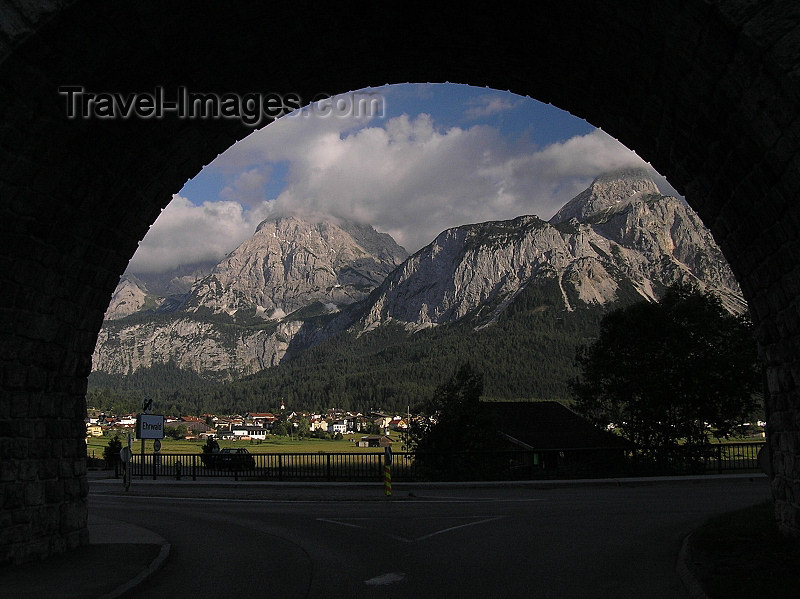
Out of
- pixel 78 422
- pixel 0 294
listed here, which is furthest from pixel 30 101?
pixel 78 422

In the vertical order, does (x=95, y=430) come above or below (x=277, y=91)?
below

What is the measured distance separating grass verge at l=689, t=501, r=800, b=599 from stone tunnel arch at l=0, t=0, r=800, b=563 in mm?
682

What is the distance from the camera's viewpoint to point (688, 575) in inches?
372

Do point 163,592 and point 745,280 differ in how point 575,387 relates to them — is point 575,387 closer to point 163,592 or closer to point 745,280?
point 745,280

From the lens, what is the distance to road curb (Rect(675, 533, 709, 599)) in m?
8.45

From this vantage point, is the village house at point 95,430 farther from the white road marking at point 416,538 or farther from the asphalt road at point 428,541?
the white road marking at point 416,538

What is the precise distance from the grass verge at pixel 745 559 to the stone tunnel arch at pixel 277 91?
Result: 68 centimetres

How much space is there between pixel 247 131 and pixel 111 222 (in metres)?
2.58

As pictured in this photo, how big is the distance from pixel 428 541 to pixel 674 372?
2368 centimetres

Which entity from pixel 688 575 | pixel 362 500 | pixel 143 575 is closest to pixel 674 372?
pixel 362 500

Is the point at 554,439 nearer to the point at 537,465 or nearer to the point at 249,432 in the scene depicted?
the point at 537,465

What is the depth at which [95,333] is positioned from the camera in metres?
12.2

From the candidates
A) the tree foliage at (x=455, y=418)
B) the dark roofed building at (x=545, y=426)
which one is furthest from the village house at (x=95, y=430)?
the tree foliage at (x=455, y=418)

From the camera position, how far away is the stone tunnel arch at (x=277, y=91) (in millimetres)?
7168
